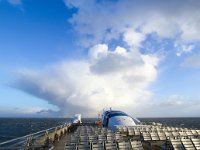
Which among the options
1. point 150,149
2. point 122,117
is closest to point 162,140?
point 150,149

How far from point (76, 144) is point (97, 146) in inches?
33.7

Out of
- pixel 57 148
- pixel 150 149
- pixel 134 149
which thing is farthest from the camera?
pixel 57 148

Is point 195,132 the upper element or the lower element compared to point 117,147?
upper

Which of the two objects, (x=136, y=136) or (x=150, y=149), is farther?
(x=136, y=136)

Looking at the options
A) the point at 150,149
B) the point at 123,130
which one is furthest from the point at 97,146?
the point at 123,130

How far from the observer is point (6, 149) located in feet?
39.7

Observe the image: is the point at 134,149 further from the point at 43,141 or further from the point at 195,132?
the point at 195,132

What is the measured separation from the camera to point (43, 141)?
51.6 ft

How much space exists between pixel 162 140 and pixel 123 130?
5.55 meters

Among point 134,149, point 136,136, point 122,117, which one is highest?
point 122,117

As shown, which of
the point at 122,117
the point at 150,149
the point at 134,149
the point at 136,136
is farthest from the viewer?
the point at 122,117

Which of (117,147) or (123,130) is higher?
(123,130)

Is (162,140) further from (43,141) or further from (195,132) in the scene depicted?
(43,141)

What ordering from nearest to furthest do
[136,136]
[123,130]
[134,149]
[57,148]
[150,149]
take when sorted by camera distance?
1. [134,149]
2. [150,149]
3. [57,148]
4. [136,136]
5. [123,130]
